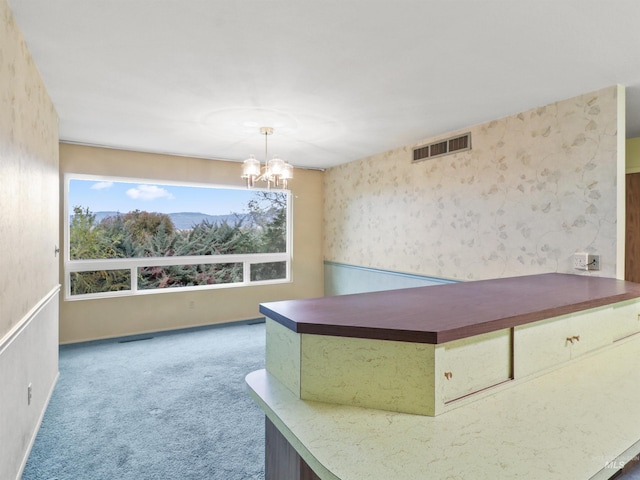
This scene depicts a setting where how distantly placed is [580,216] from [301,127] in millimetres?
2448

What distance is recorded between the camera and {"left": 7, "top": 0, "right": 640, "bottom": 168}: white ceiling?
64.7 inches

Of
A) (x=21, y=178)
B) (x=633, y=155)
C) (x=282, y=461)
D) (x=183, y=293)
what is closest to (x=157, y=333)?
(x=183, y=293)

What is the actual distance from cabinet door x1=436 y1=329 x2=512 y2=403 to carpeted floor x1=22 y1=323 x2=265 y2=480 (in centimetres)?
142

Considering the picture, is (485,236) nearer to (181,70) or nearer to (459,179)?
(459,179)

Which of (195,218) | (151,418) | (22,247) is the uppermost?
(195,218)

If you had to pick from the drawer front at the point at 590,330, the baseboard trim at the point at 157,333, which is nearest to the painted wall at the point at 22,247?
the baseboard trim at the point at 157,333

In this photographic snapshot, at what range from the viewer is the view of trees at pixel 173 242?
4.26m

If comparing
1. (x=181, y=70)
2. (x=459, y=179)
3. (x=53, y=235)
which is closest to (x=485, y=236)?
(x=459, y=179)

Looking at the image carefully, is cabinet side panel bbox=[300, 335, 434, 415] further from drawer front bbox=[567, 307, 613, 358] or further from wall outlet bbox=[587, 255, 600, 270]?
wall outlet bbox=[587, 255, 600, 270]

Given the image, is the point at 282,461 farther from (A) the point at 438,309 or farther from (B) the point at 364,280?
(B) the point at 364,280

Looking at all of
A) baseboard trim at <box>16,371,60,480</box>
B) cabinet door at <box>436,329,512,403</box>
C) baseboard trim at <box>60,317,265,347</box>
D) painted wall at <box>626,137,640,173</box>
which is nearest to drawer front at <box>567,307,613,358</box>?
cabinet door at <box>436,329,512,403</box>

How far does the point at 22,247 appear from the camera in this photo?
200 cm

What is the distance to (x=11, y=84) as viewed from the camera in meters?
1.74

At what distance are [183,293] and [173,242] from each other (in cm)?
72
